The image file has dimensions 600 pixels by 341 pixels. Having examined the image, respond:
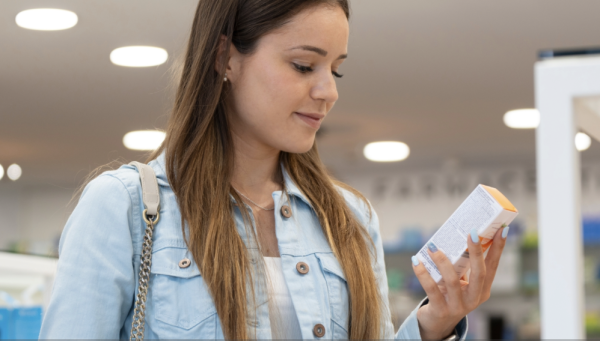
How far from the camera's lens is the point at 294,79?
2.99 feet

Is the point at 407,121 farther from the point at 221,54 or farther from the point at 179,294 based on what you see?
the point at 179,294

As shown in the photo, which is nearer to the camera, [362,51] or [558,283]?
[558,283]

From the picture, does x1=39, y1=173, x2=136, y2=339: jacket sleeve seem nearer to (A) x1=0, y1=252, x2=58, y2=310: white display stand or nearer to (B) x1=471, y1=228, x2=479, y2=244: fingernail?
(B) x1=471, y1=228, x2=479, y2=244: fingernail

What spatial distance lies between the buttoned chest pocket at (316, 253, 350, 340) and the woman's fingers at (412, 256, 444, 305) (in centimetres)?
11

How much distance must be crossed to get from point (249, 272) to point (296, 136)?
18 centimetres

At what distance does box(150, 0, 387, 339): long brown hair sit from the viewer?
2.81ft

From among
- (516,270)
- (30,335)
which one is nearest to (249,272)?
(30,335)

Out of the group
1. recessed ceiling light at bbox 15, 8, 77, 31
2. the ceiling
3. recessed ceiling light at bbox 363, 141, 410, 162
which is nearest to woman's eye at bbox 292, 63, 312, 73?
the ceiling

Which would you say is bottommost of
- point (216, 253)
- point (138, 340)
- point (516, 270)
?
point (138, 340)

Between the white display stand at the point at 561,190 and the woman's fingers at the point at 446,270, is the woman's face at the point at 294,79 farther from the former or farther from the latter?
the white display stand at the point at 561,190

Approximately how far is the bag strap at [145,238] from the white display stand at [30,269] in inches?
53.9

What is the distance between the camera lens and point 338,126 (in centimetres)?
355

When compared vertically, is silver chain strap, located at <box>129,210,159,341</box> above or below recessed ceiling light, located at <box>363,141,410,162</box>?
below

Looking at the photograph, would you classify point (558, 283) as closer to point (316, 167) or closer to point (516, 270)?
point (316, 167)
